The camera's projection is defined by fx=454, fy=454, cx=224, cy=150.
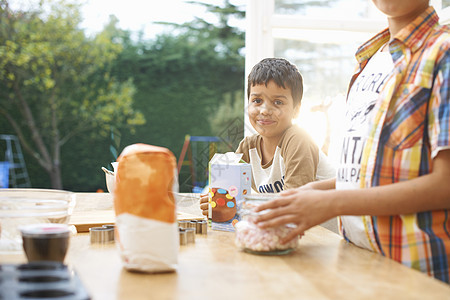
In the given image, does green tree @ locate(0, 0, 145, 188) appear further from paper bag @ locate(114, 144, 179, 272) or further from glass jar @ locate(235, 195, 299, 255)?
paper bag @ locate(114, 144, 179, 272)

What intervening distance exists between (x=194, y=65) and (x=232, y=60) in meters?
0.58

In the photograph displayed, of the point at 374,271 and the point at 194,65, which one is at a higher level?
the point at 194,65

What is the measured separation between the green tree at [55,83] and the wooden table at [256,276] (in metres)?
5.97

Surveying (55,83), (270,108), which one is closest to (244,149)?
(270,108)

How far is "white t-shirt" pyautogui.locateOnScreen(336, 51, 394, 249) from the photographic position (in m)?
0.93

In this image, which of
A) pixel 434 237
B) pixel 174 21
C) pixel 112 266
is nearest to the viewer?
pixel 112 266

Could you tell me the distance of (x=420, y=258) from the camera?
0.82 metres

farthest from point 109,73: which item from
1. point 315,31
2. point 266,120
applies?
point 266,120

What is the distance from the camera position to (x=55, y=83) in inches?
256

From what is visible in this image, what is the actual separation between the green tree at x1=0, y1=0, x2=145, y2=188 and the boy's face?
524 cm

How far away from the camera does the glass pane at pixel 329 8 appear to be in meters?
2.78

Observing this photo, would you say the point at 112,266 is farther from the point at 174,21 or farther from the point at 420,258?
the point at 174,21

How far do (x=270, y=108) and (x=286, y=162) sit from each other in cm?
21

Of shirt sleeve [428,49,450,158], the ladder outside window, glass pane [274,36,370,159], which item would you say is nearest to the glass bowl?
shirt sleeve [428,49,450,158]
